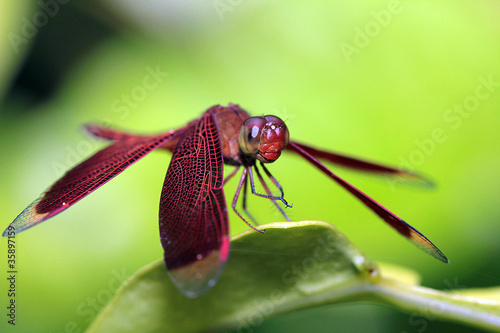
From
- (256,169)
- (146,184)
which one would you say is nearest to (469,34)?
(256,169)

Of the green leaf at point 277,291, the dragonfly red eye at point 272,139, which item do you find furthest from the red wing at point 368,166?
the green leaf at point 277,291

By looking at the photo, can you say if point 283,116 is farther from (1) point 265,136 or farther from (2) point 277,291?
(2) point 277,291

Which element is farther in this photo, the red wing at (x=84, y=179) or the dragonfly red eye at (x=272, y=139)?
the dragonfly red eye at (x=272, y=139)

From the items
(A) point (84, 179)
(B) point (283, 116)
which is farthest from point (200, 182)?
(B) point (283, 116)

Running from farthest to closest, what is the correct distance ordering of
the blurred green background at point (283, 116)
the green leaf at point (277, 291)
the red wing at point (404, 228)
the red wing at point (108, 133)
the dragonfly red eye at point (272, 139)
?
the red wing at point (108, 133) < the blurred green background at point (283, 116) < the dragonfly red eye at point (272, 139) < the red wing at point (404, 228) < the green leaf at point (277, 291)

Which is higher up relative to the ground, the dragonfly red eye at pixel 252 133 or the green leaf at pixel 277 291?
the dragonfly red eye at pixel 252 133

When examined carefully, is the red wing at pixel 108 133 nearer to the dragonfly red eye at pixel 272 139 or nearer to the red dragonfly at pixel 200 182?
the red dragonfly at pixel 200 182

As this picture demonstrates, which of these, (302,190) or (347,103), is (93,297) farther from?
(347,103)
